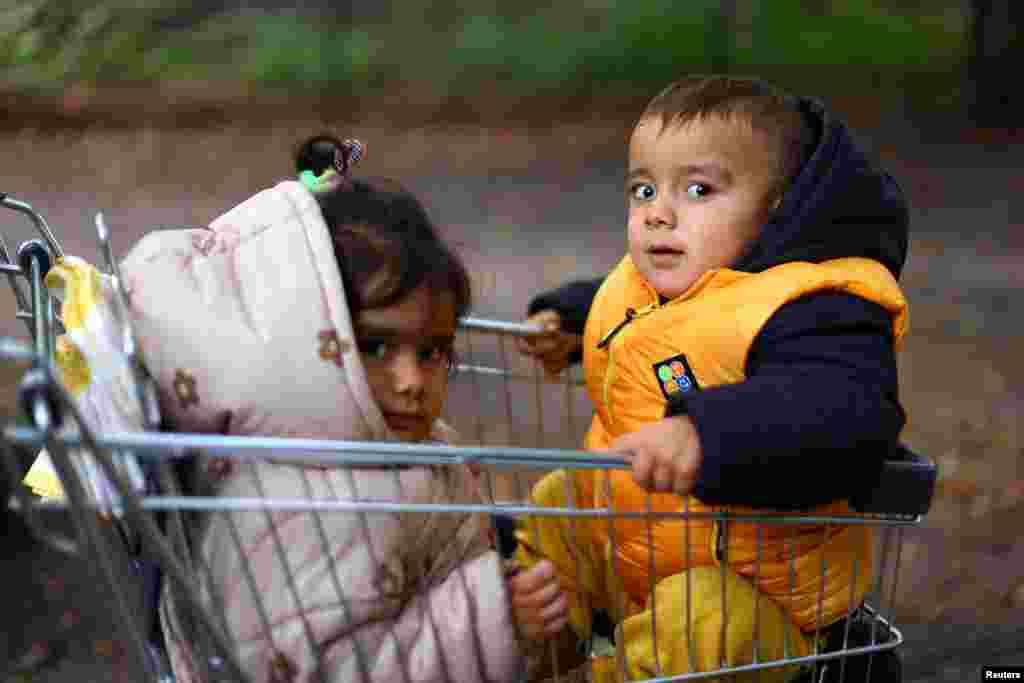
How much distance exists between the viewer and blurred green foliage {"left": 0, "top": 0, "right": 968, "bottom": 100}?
27.7 ft

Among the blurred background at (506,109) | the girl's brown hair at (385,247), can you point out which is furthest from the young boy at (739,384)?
the blurred background at (506,109)

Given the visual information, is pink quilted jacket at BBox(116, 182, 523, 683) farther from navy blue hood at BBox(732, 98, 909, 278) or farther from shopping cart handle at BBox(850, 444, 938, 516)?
navy blue hood at BBox(732, 98, 909, 278)

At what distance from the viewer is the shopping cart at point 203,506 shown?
152 cm

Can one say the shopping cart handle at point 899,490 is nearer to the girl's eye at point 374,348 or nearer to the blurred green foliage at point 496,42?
the girl's eye at point 374,348

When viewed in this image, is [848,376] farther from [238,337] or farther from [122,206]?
[122,206]

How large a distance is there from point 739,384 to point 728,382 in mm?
210

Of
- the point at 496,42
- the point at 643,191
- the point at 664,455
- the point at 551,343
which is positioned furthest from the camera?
the point at 496,42

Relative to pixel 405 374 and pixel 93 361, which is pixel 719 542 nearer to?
pixel 405 374

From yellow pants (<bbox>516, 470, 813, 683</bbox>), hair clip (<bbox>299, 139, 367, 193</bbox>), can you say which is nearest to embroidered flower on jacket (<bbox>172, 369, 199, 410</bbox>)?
hair clip (<bbox>299, 139, 367, 193</bbox>)

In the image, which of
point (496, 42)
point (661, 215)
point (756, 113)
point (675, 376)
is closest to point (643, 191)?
point (661, 215)

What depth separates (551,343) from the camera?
2.67 metres

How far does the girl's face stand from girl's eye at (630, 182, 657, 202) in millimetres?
497

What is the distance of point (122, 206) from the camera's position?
688cm

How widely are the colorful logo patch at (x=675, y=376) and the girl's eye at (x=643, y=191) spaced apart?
0.30m
